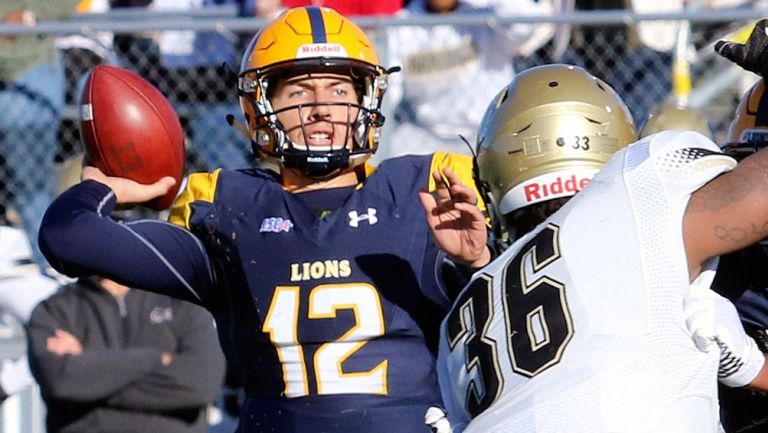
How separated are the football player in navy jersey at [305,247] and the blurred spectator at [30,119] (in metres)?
2.87

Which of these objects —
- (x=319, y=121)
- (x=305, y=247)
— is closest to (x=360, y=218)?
(x=305, y=247)

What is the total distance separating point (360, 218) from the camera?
11.5 ft

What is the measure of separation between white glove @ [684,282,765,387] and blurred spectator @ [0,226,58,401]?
3.81m

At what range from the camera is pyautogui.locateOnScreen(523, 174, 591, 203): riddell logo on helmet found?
10.0 ft

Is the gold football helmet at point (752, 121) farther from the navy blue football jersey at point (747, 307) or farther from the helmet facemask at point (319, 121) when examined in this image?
the helmet facemask at point (319, 121)

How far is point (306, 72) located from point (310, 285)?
0.60 m

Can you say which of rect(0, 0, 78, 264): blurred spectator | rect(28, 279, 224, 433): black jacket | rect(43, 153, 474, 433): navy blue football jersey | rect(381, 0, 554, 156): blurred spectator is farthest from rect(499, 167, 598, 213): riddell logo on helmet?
rect(0, 0, 78, 264): blurred spectator

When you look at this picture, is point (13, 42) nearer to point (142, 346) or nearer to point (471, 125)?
point (142, 346)

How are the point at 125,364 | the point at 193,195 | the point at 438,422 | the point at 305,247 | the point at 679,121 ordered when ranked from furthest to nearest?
the point at 679,121 → the point at 125,364 → the point at 193,195 → the point at 305,247 → the point at 438,422

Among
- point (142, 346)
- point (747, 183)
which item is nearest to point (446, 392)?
point (747, 183)

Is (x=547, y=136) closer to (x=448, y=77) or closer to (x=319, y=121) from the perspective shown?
(x=319, y=121)

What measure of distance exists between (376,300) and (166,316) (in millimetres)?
2354

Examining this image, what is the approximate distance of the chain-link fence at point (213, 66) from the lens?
6180mm

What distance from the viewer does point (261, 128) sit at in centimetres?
367
